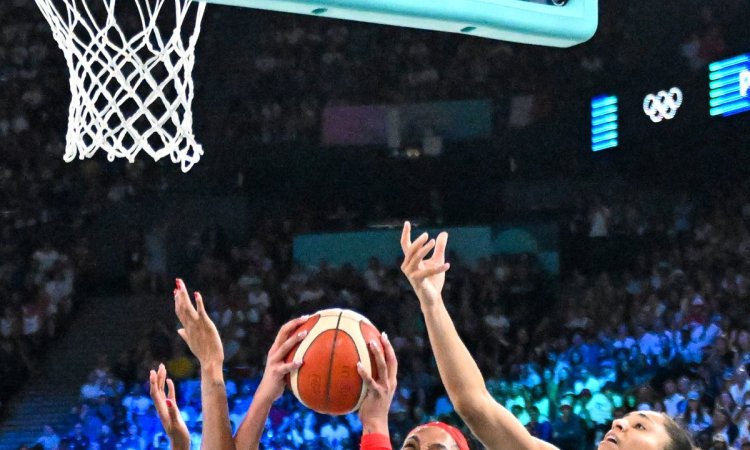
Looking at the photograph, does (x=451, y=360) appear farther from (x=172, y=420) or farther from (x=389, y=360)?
(x=172, y=420)

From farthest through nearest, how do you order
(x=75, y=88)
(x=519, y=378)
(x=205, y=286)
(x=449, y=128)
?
(x=449, y=128) → (x=205, y=286) → (x=519, y=378) → (x=75, y=88)

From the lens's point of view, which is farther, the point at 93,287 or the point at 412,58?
the point at 412,58

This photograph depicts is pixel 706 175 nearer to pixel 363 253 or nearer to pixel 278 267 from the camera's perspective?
pixel 363 253

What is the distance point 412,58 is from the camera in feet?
40.1

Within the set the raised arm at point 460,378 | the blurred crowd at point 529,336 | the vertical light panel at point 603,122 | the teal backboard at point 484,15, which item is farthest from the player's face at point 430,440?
the vertical light panel at point 603,122

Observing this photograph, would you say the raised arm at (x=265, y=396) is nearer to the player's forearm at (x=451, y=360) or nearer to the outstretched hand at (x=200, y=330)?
the outstretched hand at (x=200, y=330)

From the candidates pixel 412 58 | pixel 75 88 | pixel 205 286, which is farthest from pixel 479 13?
pixel 412 58

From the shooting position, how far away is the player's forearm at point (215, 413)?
6.34ft

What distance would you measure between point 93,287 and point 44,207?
3.05 feet

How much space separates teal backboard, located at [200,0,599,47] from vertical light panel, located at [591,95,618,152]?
7703 millimetres

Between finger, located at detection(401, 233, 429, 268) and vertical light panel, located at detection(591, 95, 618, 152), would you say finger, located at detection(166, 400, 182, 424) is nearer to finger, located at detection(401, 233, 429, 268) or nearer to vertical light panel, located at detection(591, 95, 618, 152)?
finger, located at detection(401, 233, 429, 268)

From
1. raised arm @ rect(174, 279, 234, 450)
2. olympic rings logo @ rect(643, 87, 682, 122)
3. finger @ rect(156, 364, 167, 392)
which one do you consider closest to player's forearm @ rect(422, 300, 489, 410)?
raised arm @ rect(174, 279, 234, 450)

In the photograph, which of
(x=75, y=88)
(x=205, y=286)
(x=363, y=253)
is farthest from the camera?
(x=363, y=253)

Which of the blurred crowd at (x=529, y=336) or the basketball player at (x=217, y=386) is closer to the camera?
the basketball player at (x=217, y=386)
